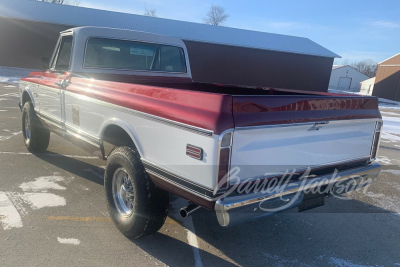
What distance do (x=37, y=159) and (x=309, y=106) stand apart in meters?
4.58

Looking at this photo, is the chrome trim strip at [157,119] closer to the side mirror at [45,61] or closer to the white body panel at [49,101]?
the white body panel at [49,101]

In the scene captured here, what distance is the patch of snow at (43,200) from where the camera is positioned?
375 cm

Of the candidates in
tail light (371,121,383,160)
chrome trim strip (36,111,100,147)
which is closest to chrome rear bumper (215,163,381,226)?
tail light (371,121,383,160)

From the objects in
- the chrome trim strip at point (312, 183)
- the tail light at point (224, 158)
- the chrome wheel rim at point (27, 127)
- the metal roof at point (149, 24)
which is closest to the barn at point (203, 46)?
the metal roof at point (149, 24)

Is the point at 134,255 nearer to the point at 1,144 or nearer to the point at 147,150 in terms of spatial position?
the point at 147,150

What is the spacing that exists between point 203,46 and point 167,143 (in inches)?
977

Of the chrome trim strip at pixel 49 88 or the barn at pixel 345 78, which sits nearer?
the chrome trim strip at pixel 49 88

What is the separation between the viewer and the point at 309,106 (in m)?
2.74

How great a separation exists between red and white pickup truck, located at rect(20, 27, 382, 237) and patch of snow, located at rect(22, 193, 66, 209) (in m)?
0.74

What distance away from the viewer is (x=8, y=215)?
3439 mm

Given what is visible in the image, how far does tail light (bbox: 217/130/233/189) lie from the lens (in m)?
2.17

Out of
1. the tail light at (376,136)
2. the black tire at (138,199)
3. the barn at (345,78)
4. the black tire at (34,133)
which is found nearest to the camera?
the black tire at (138,199)

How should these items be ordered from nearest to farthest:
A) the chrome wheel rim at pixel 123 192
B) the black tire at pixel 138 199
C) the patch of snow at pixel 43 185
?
the black tire at pixel 138 199 → the chrome wheel rim at pixel 123 192 → the patch of snow at pixel 43 185

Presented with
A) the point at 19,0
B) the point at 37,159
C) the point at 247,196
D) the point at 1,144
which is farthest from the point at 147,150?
the point at 19,0
